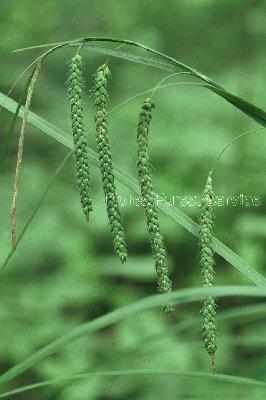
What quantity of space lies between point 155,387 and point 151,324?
0.14 m

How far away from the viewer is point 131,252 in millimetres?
2162

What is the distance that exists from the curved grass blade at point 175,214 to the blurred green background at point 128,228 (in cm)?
85

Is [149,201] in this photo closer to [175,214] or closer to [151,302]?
[175,214]

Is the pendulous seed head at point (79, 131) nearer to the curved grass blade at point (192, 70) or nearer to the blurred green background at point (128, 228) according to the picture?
the curved grass blade at point (192, 70)

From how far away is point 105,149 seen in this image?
713 millimetres

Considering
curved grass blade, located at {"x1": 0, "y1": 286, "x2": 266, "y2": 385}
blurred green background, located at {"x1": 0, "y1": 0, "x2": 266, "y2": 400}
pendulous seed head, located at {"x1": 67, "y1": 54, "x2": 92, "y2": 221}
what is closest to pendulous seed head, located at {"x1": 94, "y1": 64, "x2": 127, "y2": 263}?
pendulous seed head, located at {"x1": 67, "y1": 54, "x2": 92, "y2": 221}

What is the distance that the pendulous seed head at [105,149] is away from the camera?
711 mm

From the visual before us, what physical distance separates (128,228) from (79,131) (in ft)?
4.60

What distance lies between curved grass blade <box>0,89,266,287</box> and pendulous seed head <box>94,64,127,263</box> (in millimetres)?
31

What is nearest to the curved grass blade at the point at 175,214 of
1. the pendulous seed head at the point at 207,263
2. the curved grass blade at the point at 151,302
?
the pendulous seed head at the point at 207,263

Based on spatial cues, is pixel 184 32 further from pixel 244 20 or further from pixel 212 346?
pixel 212 346

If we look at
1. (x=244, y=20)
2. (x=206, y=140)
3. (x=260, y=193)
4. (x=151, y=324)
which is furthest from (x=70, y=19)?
(x=151, y=324)

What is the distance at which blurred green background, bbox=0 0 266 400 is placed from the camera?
184 centimetres

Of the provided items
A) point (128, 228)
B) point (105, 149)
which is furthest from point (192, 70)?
point (128, 228)
